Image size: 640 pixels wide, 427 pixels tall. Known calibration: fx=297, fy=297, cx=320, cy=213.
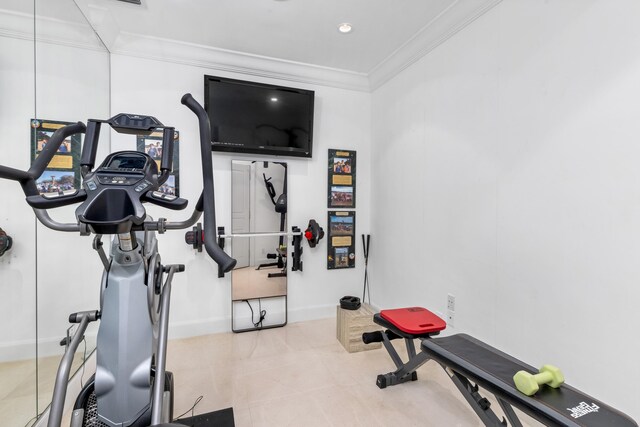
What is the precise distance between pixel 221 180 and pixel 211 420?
2.00 metres

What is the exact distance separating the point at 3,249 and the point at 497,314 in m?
2.88

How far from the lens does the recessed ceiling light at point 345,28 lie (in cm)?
243

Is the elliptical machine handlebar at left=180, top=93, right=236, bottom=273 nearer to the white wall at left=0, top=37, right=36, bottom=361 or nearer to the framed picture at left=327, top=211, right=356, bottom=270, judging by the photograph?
the white wall at left=0, top=37, right=36, bottom=361

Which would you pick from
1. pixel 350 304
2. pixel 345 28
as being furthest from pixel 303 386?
pixel 345 28

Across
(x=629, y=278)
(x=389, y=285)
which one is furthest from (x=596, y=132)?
(x=389, y=285)

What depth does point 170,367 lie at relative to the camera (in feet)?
7.52

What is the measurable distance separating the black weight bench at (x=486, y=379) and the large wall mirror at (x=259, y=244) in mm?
1313

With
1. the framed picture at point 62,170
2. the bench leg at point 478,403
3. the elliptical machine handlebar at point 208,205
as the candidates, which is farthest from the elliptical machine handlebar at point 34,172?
the bench leg at point 478,403

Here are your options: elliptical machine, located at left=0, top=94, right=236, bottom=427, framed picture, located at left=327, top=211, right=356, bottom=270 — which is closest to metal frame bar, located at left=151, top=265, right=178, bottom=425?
elliptical machine, located at left=0, top=94, right=236, bottom=427

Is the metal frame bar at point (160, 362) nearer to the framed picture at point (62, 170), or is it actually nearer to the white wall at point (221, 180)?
the framed picture at point (62, 170)

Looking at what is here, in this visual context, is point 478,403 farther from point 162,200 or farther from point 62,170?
point 62,170

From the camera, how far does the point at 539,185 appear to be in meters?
1.68

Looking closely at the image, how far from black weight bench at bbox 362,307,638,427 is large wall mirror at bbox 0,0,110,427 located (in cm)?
199

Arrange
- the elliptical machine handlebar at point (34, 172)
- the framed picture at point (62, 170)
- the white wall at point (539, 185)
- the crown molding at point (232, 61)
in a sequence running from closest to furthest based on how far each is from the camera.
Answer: the elliptical machine handlebar at point (34, 172)
the white wall at point (539, 185)
the framed picture at point (62, 170)
the crown molding at point (232, 61)
